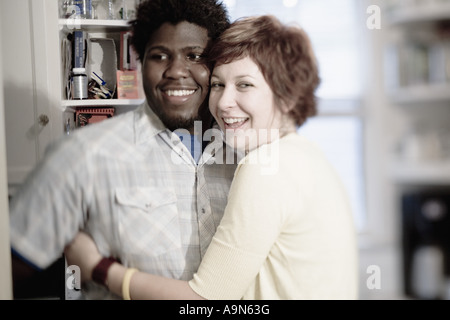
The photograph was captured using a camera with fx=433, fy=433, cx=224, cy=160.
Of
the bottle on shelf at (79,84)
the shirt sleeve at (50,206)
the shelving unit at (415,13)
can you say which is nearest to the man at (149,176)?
the shirt sleeve at (50,206)

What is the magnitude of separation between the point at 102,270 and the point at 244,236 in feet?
1.22

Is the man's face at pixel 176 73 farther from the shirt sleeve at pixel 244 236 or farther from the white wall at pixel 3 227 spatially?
the white wall at pixel 3 227

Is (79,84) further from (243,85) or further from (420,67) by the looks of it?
(420,67)

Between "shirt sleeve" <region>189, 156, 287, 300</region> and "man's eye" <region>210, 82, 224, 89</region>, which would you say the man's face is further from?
"shirt sleeve" <region>189, 156, 287, 300</region>

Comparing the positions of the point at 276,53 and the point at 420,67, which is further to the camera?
the point at 420,67

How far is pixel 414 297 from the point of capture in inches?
48.3

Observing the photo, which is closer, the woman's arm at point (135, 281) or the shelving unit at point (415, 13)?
the woman's arm at point (135, 281)

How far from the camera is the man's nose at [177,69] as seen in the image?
1112 mm

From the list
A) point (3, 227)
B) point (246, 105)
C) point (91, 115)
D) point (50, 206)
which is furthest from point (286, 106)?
point (3, 227)

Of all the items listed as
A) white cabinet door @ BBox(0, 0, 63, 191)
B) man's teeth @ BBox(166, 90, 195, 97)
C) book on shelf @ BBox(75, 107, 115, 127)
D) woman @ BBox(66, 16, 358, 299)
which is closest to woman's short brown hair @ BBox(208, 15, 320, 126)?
woman @ BBox(66, 16, 358, 299)

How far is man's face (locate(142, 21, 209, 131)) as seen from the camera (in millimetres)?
1109

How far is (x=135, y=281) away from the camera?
1055 millimetres

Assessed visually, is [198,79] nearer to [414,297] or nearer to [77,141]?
[77,141]

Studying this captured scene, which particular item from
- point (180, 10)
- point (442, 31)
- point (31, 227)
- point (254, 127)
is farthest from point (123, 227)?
point (442, 31)
